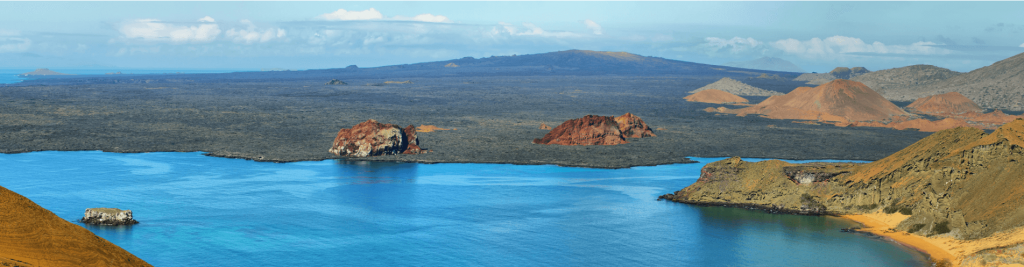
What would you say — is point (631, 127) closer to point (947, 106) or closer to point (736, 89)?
point (947, 106)

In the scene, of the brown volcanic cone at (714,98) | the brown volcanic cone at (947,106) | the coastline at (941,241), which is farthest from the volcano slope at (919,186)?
the brown volcanic cone at (714,98)

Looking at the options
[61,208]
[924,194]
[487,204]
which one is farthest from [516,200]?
[61,208]

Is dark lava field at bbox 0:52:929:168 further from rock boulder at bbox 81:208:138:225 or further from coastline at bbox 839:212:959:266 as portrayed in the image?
coastline at bbox 839:212:959:266

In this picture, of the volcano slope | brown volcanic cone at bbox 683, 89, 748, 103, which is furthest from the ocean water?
brown volcanic cone at bbox 683, 89, 748, 103

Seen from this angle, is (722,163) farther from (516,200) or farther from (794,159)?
(794,159)

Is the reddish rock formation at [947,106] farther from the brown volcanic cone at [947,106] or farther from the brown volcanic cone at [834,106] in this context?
the brown volcanic cone at [834,106]

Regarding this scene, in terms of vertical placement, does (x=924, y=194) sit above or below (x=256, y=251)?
above
